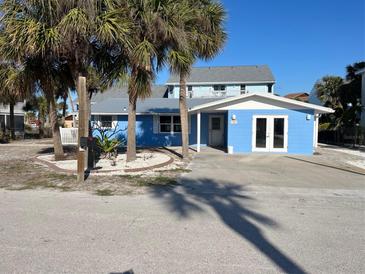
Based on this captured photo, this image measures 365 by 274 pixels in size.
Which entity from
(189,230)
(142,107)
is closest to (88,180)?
(189,230)

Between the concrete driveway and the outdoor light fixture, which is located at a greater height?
the outdoor light fixture

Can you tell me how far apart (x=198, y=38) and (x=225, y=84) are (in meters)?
22.0

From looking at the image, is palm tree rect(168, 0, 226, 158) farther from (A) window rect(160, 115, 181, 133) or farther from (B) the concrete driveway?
(A) window rect(160, 115, 181, 133)

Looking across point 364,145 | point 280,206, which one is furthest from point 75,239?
point 364,145

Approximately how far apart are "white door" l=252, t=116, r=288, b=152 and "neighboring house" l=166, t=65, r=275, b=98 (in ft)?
55.4

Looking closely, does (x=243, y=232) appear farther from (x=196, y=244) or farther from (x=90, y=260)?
(x=90, y=260)

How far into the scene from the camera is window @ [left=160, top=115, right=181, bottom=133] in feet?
70.6

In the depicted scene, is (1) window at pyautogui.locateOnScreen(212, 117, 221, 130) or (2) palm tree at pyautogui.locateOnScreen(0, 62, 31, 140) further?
(1) window at pyautogui.locateOnScreen(212, 117, 221, 130)

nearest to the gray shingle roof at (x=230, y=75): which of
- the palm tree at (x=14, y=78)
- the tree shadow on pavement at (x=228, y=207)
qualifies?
the palm tree at (x=14, y=78)

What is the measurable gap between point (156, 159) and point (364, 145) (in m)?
16.4

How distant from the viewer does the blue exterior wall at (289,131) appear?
1702cm

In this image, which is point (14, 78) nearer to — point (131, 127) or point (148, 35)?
point (131, 127)

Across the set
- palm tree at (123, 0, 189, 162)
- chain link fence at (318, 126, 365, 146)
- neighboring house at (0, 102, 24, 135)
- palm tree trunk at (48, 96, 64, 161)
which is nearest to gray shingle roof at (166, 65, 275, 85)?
chain link fence at (318, 126, 365, 146)

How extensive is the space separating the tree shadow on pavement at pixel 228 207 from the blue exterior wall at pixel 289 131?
8.54 meters
